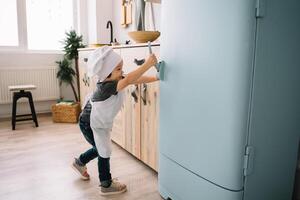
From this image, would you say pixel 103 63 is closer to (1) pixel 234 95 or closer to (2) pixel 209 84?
(2) pixel 209 84

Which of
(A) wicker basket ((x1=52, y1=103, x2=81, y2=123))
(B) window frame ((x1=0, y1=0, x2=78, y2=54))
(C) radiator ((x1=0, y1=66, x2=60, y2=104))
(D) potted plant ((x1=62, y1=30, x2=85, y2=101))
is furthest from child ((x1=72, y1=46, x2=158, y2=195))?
(B) window frame ((x1=0, y1=0, x2=78, y2=54))

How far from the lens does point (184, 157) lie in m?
1.41

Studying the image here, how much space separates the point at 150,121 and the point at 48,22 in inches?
117

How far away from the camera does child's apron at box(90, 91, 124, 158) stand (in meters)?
1.67

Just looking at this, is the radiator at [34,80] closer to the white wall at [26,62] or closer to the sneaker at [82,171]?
the white wall at [26,62]

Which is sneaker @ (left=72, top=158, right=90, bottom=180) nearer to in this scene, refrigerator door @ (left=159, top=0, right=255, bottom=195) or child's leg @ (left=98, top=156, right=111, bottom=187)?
child's leg @ (left=98, top=156, right=111, bottom=187)

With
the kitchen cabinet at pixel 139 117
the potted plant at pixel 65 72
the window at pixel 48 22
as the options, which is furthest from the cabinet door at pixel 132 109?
the window at pixel 48 22

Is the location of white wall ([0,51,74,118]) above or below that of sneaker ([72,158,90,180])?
above

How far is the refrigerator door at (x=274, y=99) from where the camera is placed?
111 cm

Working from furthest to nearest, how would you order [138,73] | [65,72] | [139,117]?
[65,72], [139,117], [138,73]

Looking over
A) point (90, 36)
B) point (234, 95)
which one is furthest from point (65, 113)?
point (234, 95)

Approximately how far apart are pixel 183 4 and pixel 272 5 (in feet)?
1.39

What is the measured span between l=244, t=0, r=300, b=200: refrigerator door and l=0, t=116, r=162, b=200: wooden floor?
2.37 ft

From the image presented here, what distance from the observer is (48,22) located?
406 cm
